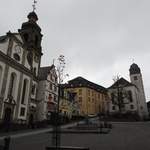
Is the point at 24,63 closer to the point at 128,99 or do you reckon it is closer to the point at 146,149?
the point at 146,149

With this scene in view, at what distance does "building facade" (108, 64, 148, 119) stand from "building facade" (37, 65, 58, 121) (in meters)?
26.7

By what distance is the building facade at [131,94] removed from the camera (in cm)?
6802

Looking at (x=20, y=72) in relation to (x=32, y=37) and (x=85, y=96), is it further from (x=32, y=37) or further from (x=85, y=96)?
(x=85, y=96)

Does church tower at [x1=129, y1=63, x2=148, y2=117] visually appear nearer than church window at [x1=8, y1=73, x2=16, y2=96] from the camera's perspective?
No

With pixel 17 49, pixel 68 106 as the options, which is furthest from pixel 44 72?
pixel 68 106

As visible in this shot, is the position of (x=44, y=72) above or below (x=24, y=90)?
above

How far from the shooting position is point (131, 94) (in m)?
71.9

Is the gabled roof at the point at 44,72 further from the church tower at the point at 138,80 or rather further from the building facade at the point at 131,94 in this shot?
the church tower at the point at 138,80

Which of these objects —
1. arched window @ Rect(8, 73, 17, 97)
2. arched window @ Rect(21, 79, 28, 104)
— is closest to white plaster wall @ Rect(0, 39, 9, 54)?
arched window @ Rect(8, 73, 17, 97)

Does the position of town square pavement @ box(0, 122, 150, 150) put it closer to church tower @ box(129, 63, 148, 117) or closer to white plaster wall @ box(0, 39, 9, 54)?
white plaster wall @ box(0, 39, 9, 54)

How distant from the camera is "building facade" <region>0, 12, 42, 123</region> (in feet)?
99.7

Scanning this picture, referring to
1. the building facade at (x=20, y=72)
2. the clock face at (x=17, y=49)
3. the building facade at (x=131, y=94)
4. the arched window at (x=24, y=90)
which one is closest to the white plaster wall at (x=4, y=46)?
the building facade at (x=20, y=72)

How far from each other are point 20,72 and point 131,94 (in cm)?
4992

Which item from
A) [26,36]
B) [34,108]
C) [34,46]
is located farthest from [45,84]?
[26,36]
